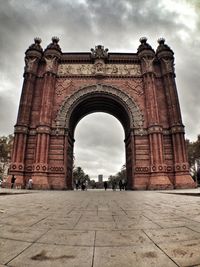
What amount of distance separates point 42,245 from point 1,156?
4235 centimetres

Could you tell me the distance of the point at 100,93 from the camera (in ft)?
71.8

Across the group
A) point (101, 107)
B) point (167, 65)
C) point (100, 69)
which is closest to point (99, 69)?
point (100, 69)

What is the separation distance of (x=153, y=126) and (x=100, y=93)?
280 inches

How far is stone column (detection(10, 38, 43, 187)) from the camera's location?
18.1 m

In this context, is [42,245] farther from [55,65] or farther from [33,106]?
[55,65]

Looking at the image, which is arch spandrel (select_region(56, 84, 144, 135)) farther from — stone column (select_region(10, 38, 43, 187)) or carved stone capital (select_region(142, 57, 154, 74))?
carved stone capital (select_region(142, 57, 154, 74))

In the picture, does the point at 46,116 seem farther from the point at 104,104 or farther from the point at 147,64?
the point at 147,64

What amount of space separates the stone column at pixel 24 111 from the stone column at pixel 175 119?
1441cm

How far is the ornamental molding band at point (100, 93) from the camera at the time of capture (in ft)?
67.1

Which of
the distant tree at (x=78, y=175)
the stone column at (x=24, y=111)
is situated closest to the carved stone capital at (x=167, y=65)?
the stone column at (x=24, y=111)

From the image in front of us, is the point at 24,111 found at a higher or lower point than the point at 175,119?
higher

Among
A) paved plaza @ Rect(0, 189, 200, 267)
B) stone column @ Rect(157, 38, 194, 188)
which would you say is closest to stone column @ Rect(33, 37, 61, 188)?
stone column @ Rect(157, 38, 194, 188)

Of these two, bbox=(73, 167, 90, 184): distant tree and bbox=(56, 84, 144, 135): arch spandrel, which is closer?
bbox=(56, 84, 144, 135): arch spandrel

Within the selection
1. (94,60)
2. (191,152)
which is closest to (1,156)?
(94,60)
